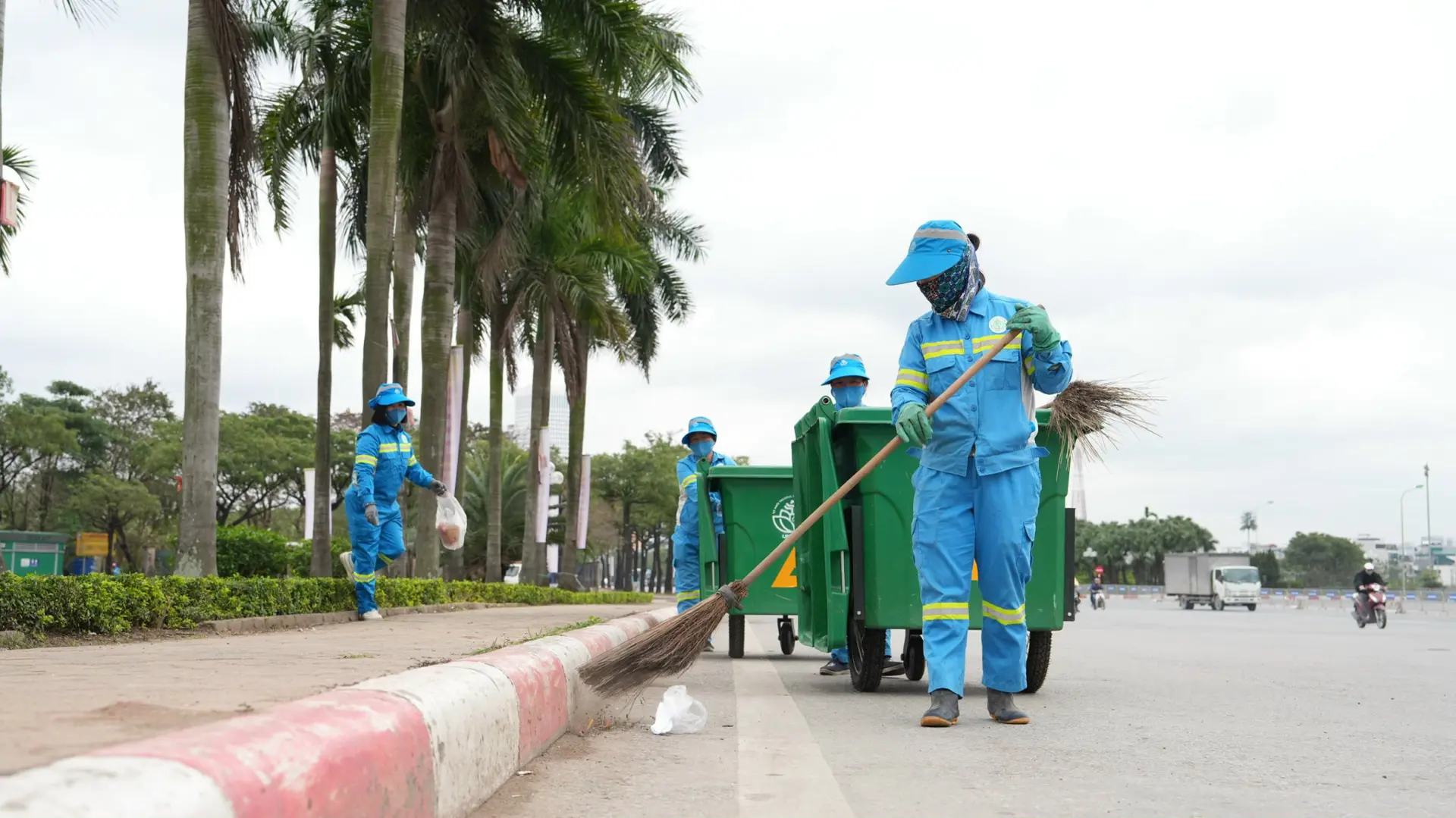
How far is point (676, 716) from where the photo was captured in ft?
17.9

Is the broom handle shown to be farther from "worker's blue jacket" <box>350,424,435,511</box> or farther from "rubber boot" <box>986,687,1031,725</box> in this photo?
"worker's blue jacket" <box>350,424,435,511</box>

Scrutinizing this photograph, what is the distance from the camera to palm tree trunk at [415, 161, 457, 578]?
57.3 ft

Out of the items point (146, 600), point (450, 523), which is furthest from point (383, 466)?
point (146, 600)

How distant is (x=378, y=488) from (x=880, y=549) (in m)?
5.85

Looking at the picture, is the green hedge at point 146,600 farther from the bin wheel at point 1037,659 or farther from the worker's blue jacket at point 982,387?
the bin wheel at point 1037,659

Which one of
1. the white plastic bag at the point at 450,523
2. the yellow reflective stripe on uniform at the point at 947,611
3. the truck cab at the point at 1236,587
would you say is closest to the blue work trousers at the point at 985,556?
the yellow reflective stripe on uniform at the point at 947,611

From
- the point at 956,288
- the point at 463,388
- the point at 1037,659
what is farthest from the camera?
the point at 463,388

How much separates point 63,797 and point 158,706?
5.00 feet

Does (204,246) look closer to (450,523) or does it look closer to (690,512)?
(450,523)

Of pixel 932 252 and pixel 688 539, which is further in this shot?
pixel 688 539

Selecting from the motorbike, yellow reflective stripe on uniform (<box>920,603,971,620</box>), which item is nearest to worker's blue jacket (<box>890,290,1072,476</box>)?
yellow reflective stripe on uniform (<box>920,603,971,620</box>)

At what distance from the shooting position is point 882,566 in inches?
277

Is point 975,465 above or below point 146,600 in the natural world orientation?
above

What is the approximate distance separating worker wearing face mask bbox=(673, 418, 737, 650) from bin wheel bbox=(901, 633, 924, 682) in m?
3.12
